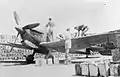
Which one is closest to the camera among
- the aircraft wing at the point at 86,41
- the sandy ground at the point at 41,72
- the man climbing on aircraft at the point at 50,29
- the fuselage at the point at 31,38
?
the sandy ground at the point at 41,72

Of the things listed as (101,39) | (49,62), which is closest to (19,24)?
(49,62)

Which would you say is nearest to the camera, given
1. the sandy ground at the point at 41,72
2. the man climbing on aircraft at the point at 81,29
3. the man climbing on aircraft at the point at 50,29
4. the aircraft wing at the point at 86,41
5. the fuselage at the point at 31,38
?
the sandy ground at the point at 41,72

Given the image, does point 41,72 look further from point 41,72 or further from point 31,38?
point 31,38

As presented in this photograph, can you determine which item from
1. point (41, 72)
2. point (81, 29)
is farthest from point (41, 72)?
point (81, 29)

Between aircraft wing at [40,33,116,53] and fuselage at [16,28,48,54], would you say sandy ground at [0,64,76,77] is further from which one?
fuselage at [16,28,48,54]

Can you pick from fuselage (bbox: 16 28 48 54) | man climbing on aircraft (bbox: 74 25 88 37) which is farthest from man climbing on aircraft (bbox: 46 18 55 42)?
man climbing on aircraft (bbox: 74 25 88 37)

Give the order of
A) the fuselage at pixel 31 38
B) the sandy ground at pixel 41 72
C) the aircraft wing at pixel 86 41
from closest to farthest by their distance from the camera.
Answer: the sandy ground at pixel 41 72
the aircraft wing at pixel 86 41
the fuselage at pixel 31 38

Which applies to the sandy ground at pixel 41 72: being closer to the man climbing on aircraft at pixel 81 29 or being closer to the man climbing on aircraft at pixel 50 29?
the man climbing on aircraft at pixel 50 29

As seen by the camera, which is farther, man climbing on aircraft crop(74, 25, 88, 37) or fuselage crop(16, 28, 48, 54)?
man climbing on aircraft crop(74, 25, 88, 37)

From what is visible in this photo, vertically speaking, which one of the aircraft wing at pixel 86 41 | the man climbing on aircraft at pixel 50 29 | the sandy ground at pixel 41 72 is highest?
the man climbing on aircraft at pixel 50 29

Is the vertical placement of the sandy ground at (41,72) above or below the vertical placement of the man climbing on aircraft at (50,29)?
below

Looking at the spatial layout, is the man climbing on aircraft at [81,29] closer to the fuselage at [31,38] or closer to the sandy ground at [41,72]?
the fuselage at [31,38]

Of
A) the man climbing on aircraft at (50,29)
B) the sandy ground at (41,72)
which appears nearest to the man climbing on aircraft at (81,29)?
the man climbing on aircraft at (50,29)

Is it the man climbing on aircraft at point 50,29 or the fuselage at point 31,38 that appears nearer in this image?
the fuselage at point 31,38
